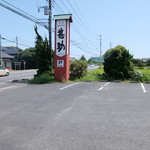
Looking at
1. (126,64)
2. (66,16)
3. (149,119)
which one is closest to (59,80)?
(66,16)

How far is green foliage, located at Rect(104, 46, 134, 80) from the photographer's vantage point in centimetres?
1532

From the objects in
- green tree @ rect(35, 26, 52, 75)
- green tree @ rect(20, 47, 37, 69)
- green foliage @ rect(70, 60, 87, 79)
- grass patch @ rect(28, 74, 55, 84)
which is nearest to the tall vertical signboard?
grass patch @ rect(28, 74, 55, 84)

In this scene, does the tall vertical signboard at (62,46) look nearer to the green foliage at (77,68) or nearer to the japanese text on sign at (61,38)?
the japanese text on sign at (61,38)

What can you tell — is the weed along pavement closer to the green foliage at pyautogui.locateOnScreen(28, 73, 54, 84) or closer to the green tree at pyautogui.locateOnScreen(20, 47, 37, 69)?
the green foliage at pyautogui.locateOnScreen(28, 73, 54, 84)

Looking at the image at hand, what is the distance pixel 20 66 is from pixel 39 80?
35289 mm

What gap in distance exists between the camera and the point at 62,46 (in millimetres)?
13883

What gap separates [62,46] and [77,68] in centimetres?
240

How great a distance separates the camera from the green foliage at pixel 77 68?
14907 mm

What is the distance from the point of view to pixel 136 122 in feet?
14.4

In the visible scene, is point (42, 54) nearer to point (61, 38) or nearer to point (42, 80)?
point (61, 38)

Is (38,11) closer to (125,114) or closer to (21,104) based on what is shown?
(21,104)

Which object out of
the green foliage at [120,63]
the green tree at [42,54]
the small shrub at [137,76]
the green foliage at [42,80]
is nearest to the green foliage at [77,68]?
the green tree at [42,54]

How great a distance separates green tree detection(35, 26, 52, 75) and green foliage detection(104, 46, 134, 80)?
5429mm

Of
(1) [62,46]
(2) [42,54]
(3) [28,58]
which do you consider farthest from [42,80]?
(3) [28,58]
